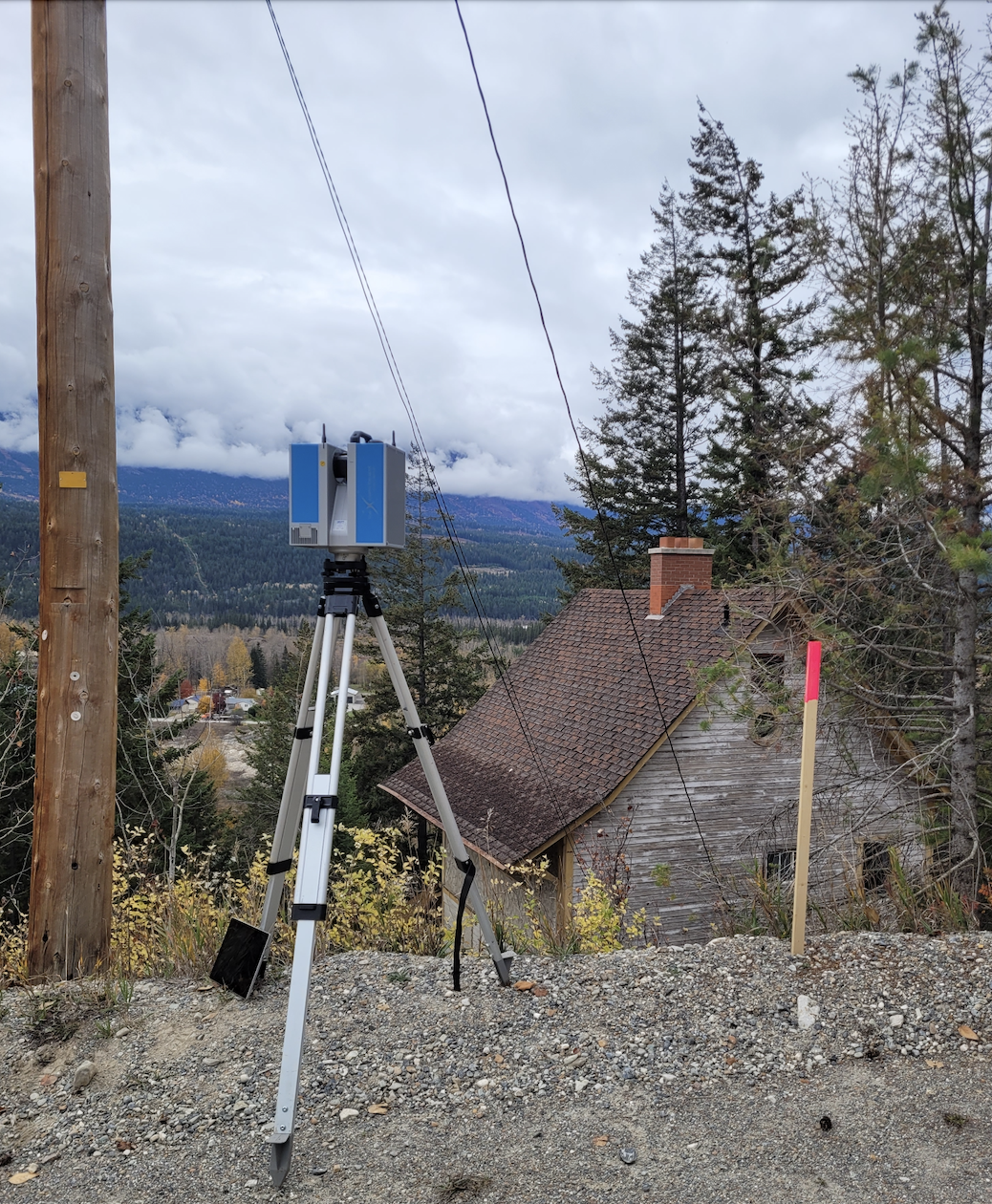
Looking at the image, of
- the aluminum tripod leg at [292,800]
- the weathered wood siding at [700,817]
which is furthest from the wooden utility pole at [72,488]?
the weathered wood siding at [700,817]

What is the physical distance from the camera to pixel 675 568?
1345 centimetres

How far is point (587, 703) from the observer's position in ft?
40.4

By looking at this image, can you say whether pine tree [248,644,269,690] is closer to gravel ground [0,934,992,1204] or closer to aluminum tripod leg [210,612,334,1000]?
aluminum tripod leg [210,612,334,1000]

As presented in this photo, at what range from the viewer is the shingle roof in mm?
10039

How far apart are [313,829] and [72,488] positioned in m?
2.09

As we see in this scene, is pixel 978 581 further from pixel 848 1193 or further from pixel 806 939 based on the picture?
pixel 848 1193

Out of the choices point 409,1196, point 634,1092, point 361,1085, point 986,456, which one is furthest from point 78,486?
point 986,456

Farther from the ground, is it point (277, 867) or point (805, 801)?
point (805, 801)

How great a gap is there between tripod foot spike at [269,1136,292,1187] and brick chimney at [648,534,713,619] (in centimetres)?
1122

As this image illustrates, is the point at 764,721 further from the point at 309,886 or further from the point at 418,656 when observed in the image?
the point at 418,656

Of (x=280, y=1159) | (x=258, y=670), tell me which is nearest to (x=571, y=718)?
(x=280, y=1159)

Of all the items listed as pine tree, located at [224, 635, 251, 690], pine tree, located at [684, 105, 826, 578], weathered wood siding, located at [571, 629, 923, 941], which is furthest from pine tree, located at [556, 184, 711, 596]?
pine tree, located at [224, 635, 251, 690]

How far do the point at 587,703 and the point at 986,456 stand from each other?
6.74m

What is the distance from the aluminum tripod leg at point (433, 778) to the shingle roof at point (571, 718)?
5.53 meters
